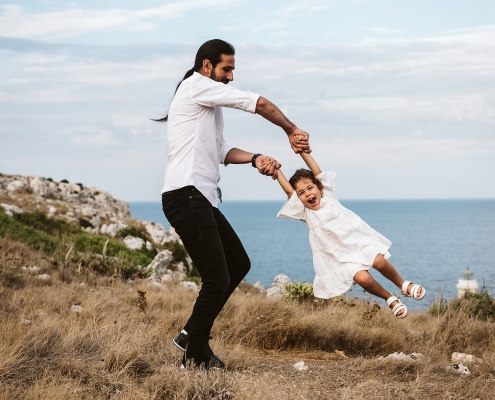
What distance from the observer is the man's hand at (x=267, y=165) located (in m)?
5.67

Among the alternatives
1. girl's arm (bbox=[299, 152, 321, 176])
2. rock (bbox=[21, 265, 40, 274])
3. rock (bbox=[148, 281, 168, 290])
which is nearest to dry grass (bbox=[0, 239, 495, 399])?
rock (bbox=[21, 265, 40, 274])

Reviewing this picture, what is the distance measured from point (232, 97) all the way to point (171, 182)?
835 mm

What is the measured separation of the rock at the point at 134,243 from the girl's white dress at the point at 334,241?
1330 cm

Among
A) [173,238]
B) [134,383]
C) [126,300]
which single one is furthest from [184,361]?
[173,238]

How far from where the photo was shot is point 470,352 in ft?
26.0

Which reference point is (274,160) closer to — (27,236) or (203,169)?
(203,169)


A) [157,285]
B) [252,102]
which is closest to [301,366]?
[252,102]

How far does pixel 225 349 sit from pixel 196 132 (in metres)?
2.72

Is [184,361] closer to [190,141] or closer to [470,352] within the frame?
[190,141]

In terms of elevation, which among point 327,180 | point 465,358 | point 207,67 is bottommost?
point 465,358

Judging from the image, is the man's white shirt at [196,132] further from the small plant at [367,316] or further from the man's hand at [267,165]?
the small plant at [367,316]

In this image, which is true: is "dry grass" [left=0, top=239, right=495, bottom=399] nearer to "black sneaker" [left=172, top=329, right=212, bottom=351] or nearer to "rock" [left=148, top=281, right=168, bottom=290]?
"black sneaker" [left=172, top=329, right=212, bottom=351]

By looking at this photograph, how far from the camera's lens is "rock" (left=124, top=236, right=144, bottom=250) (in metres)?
19.9

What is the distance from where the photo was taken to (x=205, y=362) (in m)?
5.39
